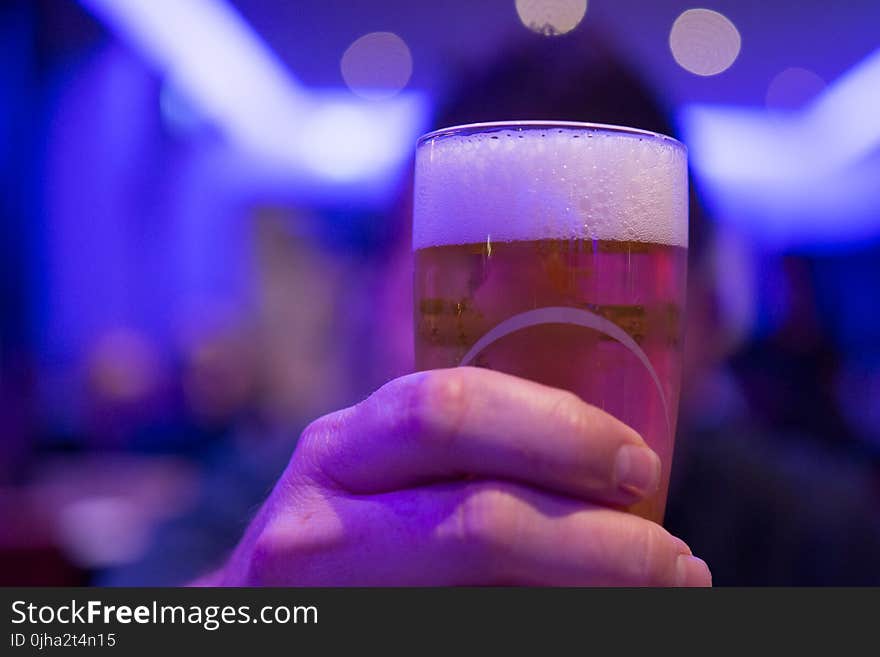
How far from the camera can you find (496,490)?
771mm

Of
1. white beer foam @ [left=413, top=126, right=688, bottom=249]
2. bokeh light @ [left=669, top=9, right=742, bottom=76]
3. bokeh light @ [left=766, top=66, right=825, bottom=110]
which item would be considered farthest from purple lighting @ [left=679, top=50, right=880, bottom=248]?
white beer foam @ [left=413, top=126, right=688, bottom=249]

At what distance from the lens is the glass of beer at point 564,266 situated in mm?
868

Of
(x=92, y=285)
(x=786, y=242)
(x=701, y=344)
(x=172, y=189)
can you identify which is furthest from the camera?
(x=786, y=242)

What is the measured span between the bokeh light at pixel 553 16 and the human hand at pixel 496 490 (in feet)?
4.18

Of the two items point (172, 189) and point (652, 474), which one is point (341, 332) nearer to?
point (172, 189)

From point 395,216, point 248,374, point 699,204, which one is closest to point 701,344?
point 699,204

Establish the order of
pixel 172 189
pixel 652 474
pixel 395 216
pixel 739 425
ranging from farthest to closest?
pixel 172 189, pixel 739 425, pixel 395 216, pixel 652 474

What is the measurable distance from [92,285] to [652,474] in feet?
25.3

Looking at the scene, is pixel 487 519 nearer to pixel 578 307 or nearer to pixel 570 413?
pixel 570 413

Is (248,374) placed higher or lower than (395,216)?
lower

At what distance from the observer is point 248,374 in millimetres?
6820

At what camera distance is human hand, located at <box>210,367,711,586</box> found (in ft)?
2.48

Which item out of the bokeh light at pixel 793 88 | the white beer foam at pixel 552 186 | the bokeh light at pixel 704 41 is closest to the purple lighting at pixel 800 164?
the bokeh light at pixel 793 88

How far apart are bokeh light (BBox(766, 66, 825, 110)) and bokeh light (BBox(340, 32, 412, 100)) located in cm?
345
